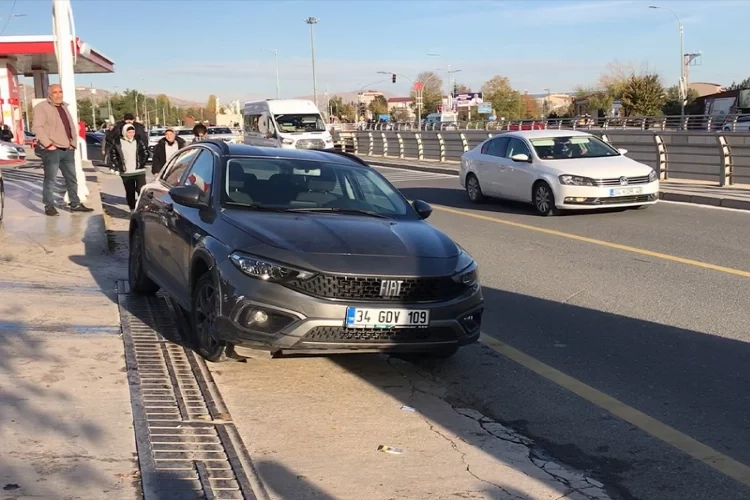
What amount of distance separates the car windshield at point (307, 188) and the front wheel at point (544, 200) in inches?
325

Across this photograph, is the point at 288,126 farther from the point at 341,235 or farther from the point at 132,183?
the point at 341,235

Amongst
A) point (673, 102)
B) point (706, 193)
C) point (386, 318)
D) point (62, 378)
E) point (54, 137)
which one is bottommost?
point (62, 378)

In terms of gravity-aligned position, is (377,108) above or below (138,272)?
above

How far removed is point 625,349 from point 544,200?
8.86 meters

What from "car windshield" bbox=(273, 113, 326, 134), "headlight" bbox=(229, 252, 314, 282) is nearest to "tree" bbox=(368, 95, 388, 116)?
"car windshield" bbox=(273, 113, 326, 134)

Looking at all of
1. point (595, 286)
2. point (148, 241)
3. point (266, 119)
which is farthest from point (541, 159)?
point (266, 119)

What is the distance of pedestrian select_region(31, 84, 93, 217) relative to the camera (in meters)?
12.2

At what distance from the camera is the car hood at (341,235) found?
5629mm

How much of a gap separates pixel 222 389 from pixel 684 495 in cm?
283

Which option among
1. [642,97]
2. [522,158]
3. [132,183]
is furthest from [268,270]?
[642,97]

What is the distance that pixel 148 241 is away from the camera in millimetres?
7734

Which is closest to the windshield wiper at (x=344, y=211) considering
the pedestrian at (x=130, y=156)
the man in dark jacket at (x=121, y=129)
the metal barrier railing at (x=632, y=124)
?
the pedestrian at (x=130, y=156)

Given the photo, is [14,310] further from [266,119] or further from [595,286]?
[266,119]

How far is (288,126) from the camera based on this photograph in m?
31.9
